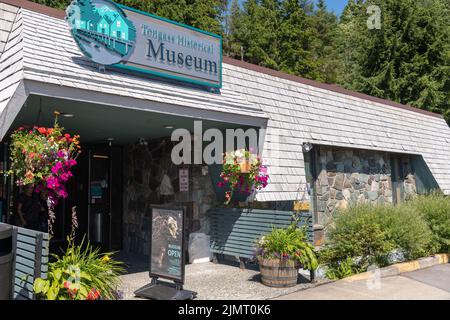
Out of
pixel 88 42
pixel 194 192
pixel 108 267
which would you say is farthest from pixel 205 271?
pixel 88 42

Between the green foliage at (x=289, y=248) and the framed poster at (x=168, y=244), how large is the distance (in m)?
Answer: 1.62

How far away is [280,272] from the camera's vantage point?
6676 millimetres

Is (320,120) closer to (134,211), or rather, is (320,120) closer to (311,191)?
(311,191)

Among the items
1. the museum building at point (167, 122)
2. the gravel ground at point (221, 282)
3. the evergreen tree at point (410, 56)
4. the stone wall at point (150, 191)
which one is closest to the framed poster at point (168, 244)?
the gravel ground at point (221, 282)

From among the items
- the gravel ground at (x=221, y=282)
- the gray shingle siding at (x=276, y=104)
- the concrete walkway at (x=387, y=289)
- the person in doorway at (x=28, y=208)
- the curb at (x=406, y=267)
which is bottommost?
the gravel ground at (x=221, y=282)

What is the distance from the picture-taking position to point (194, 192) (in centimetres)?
909

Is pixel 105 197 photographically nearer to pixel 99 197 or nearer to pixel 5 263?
pixel 99 197

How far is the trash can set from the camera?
4.37m

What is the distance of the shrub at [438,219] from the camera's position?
28.7ft

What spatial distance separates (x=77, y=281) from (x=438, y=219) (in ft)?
25.0

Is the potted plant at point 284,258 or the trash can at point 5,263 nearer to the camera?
the trash can at point 5,263

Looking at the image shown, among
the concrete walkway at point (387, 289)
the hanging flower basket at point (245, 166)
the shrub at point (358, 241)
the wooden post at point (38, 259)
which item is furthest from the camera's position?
the hanging flower basket at point (245, 166)

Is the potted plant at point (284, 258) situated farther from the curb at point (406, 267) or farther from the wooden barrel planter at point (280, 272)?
the curb at point (406, 267)
